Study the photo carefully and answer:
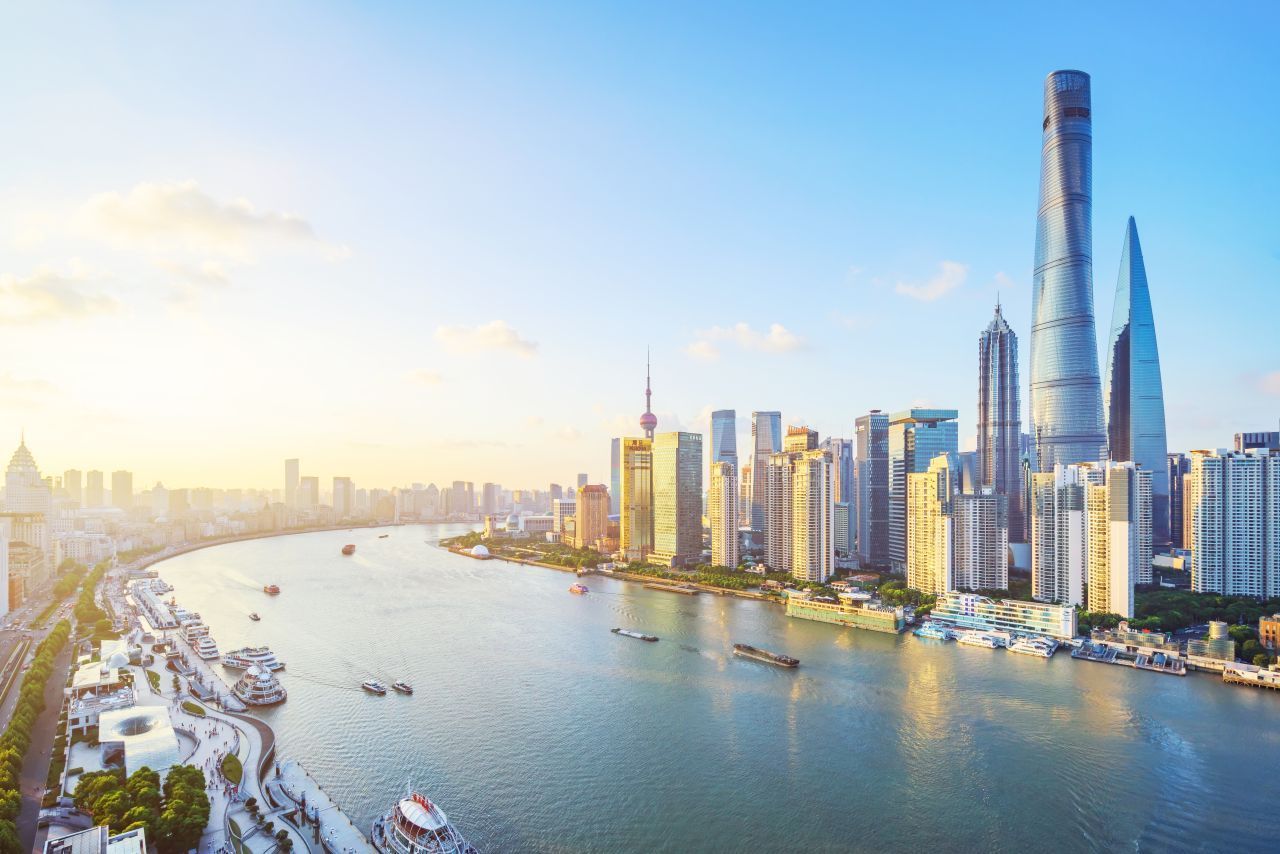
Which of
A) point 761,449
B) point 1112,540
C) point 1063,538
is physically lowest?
point 1063,538

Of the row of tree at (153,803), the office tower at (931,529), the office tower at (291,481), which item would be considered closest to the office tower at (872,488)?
the office tower at (931,529)

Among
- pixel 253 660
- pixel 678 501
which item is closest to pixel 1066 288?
pixel 678 501

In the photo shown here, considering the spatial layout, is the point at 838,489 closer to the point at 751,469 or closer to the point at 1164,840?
the point at 751,469

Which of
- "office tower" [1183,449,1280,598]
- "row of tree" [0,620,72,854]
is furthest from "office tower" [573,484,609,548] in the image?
"office tower" [1183,449,1280,598]

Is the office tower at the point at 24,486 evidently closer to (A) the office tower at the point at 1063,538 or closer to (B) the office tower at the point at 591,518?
(B) the office tower at the point at 591,518

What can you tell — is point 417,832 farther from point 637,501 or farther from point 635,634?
point 637,501

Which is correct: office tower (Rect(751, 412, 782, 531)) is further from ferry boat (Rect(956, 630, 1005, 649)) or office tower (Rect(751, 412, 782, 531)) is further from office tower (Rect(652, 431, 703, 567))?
ferry boat (Rect(956, 630, 1005, 649))

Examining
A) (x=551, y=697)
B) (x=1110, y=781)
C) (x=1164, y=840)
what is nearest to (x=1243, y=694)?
(x=1110, y=781)
